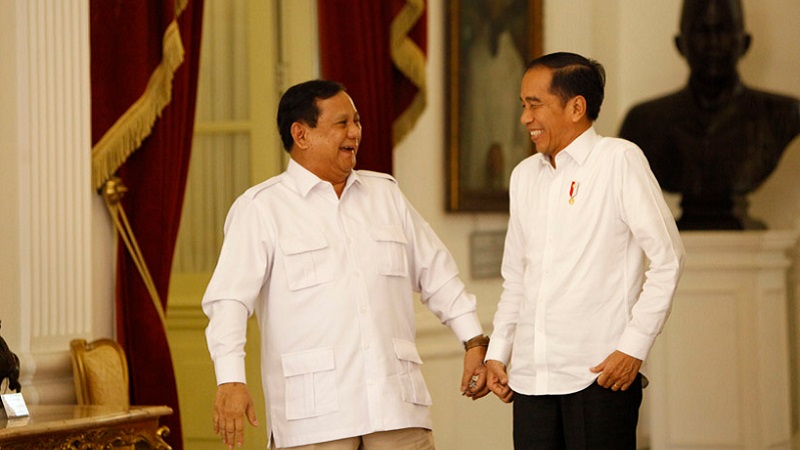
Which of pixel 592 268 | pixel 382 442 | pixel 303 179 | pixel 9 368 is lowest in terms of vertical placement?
pixel 382 442

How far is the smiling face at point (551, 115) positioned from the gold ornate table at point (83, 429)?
1.45 m

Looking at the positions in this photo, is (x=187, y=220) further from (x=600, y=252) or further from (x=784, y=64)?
(x=784, y=64)

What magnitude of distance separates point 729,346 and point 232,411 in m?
4.16

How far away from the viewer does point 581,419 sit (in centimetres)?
318

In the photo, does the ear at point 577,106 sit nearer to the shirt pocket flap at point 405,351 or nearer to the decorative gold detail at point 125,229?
the shirt pocket flap at point 405,351

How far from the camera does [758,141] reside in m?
6.83

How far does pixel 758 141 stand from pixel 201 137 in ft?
10.4

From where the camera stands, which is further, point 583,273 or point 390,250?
point 390,250

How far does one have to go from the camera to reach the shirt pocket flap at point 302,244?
3467 mm

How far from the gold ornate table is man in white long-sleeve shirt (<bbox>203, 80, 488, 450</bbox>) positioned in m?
0.38

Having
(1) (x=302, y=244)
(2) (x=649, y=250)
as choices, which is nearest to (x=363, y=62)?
(1) (x=302, y=244)

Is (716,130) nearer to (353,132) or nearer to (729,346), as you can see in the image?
(729,346)

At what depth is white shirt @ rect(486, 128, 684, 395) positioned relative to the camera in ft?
10.3

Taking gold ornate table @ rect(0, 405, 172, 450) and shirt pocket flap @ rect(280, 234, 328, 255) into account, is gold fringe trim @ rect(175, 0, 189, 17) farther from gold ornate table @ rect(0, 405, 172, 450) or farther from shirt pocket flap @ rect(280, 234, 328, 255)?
gold ornate table @ rect(0, 405, 172, 450)
